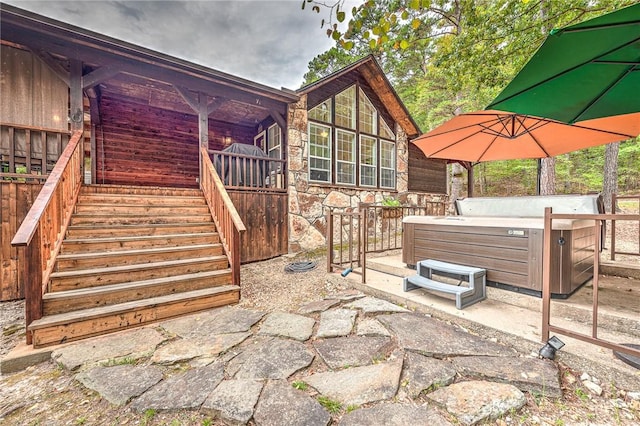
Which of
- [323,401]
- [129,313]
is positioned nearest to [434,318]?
[323,401]

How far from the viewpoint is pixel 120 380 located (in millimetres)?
1757

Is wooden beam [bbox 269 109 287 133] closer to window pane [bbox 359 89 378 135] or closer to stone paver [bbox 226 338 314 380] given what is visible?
window pane [bbox 359 89 378 135]

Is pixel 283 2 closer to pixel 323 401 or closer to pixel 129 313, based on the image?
pixel 129 313

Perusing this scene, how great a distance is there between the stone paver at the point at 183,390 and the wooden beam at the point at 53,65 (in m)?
4.82

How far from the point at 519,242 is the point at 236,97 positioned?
17.8 ft

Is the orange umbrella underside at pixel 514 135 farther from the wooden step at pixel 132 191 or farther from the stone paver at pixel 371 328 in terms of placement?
the wooden step at pixel 132 191

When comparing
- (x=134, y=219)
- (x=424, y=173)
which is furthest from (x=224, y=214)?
(x=424, y=173)

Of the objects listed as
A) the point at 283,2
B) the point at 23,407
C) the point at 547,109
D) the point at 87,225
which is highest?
the point at 283,2

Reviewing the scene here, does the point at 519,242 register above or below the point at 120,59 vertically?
below

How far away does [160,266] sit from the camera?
3.12m

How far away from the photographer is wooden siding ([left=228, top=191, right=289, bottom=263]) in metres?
5.16

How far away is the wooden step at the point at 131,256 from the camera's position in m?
2.83

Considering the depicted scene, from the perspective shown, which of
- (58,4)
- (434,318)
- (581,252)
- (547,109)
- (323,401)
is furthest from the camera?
(58,4)

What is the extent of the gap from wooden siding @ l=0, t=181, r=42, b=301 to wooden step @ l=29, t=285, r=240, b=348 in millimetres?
Result: 1811
